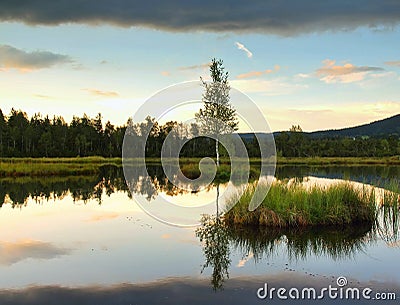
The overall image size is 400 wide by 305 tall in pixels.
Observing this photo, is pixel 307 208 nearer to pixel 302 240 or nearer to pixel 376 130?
pixel 302 240

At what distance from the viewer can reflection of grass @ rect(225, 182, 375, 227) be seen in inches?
593

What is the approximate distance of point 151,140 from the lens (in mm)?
89625

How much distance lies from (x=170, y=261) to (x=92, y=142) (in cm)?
9042

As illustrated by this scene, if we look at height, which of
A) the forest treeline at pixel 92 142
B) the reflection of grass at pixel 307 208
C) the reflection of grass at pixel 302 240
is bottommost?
the reflection of grass at pixel 302 240

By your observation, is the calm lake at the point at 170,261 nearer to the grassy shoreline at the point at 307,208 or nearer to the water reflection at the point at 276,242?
the water reflection at the point at 276,242

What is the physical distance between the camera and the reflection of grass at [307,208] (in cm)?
1506

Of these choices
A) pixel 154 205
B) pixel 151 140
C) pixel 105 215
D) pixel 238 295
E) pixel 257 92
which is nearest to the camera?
pixel 238 295

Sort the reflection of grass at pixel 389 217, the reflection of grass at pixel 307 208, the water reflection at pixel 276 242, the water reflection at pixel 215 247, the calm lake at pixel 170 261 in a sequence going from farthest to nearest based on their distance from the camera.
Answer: the reflection of grass at pixel 307 208 < the reflection of grass at pixel 389 217 < the water reflection at pixel 276 242 < the water reflection at pixel 215 247 < the calm lake at pixel 170 261

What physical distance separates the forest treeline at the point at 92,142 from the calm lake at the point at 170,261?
60.0m

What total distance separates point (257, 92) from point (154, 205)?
16.8m

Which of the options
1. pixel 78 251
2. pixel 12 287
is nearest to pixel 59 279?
pixel 12 287

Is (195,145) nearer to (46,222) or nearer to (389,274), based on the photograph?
(46,222)

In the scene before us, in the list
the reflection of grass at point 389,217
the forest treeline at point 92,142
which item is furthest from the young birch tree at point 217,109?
the forest treeline at point 92,142

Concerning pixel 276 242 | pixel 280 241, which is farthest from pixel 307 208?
pixel 276 242
